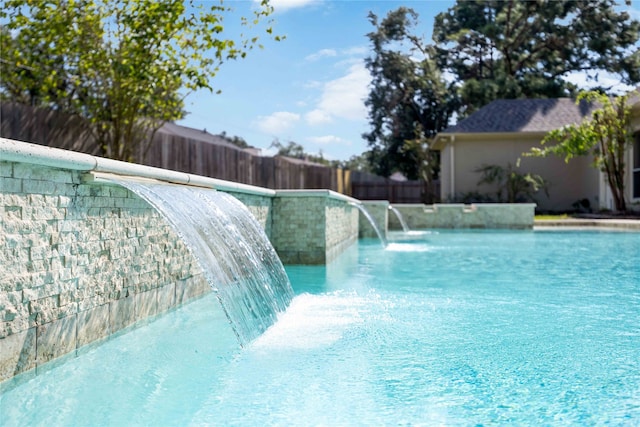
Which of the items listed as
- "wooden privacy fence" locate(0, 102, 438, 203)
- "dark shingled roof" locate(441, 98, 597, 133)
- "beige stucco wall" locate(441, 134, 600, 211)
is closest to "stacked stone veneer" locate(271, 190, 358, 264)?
"wooden privacy fence" locate(0, 102, 438, 203)

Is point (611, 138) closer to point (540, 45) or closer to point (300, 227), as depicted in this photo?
point (300, 227)

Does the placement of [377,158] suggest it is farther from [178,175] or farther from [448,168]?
[178,175]

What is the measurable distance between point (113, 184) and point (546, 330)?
2876 millimetres

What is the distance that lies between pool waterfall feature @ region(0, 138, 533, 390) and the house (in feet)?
55.7

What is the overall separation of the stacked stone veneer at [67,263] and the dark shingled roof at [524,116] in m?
17.8

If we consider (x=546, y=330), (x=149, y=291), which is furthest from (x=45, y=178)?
(x=546, y=330)

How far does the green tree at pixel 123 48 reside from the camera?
873 cm

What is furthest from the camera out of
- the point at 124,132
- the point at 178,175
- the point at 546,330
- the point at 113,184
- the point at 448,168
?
the point at 448,168

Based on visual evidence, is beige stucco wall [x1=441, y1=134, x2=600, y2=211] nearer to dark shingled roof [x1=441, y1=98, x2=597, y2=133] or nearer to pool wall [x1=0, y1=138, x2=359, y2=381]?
dark shingled roof [x1=441, y1=98, x2=597, y2=133]

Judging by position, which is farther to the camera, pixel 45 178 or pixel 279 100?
pixel 279 100

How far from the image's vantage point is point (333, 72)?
28328mm

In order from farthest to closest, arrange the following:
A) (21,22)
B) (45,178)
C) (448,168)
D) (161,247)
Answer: (448,168), (21,22), (161,247), (45,178)

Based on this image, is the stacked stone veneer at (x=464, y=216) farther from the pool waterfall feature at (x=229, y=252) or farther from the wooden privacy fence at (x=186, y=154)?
the pool waterfall feature at (x=229, y=252)

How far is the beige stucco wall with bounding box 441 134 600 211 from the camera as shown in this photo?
20266 millimetres
